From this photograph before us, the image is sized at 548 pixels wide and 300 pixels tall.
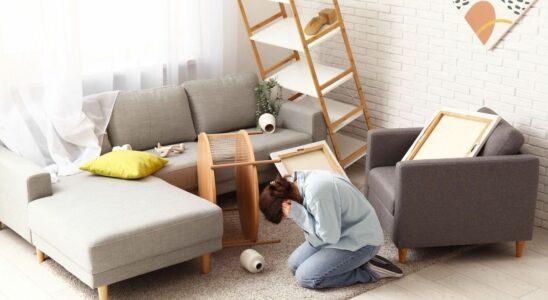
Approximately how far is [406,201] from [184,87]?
1803 mm

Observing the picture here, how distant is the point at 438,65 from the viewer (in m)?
4.98

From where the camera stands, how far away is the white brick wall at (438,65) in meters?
4.48

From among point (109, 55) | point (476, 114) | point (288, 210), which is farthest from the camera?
point (109, 55)

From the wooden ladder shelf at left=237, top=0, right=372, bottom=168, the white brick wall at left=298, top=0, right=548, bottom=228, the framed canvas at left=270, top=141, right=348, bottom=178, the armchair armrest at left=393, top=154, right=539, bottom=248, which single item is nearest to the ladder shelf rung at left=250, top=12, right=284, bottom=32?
the wooden ladder shelf at left=237, top=0, right=372, bottom=168

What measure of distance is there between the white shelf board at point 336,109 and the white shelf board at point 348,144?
0.60 feet

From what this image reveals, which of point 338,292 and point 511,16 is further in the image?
point 511,16

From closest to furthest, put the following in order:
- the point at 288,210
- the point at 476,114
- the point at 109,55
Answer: the point at 288,210, the point at 476,114, the point at 109,55

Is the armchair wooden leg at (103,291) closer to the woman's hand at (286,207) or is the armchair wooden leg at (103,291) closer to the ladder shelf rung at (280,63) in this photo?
the woman's hand at (286,207)

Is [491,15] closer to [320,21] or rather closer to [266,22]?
[320,21]

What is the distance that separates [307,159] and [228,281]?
1267mm

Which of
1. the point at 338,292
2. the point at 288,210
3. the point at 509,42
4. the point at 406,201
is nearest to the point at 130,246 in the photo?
the point at 288,210

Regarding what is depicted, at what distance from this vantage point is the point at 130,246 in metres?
3.55

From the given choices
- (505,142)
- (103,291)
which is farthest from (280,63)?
(103,291)

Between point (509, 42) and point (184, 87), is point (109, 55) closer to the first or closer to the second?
point (184, 87)
